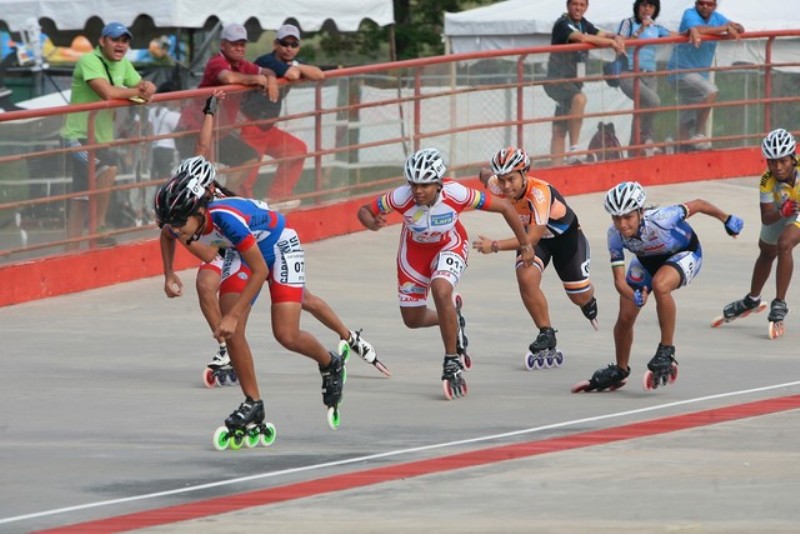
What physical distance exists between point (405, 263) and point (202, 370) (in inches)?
63.5

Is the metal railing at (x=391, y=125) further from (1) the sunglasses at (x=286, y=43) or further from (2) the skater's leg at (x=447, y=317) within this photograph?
(2) the skater's leg at (x=447, y=317)

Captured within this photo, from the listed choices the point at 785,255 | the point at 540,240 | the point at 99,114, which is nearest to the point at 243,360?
the point at 540,240

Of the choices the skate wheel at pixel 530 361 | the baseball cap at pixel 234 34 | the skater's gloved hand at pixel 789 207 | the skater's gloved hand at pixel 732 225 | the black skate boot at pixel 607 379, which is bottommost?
the skate wheel at pixel 530 361

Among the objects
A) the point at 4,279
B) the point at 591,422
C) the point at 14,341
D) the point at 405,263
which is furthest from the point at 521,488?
the point at 4,279

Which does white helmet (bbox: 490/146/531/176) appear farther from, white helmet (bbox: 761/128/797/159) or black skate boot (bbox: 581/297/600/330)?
white helmet (bbox: 761/128/797/159)

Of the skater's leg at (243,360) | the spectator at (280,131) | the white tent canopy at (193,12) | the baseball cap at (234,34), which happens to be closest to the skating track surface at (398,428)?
the skater's leg at (243,360)

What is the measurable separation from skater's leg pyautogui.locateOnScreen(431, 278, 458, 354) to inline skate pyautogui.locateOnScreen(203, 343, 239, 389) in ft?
4.86

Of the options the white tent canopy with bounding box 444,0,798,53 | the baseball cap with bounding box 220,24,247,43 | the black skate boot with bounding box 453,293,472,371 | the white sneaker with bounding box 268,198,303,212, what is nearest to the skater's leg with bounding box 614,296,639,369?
the black skate boot with bounding box 453,293,472,371

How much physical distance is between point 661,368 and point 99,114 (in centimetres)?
609

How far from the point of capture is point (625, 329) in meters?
11.6

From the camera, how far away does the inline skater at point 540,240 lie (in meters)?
12.7

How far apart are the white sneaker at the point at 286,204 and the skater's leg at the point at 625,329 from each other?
6340 mm

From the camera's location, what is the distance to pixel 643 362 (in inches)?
510

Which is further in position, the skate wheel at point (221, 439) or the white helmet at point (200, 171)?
the skate wheel at point (221, 439)
